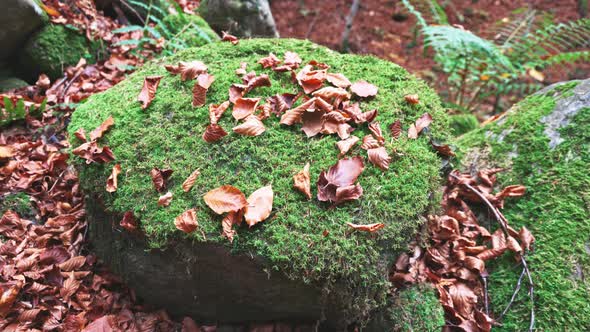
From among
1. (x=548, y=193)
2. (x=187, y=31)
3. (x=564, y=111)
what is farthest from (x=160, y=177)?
(x=564, y=111)

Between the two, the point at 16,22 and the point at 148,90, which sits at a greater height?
the point at 16,22

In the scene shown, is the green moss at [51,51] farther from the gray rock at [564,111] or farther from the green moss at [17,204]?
the gray rock at [564,111]

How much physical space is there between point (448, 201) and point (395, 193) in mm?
894

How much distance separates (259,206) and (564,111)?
264cm

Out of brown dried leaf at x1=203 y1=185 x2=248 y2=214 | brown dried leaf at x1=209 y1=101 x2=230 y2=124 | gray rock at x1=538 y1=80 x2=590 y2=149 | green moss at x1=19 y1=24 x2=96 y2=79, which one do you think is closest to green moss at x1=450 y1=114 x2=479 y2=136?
gray rock at x1=538 y1=80 x2=590 y2=149

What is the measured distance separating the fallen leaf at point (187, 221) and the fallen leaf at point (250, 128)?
2.00 ft

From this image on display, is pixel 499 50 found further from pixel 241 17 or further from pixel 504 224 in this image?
pixel 241 17

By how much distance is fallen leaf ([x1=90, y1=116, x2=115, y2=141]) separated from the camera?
258 cm

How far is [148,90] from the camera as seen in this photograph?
2.79 meters

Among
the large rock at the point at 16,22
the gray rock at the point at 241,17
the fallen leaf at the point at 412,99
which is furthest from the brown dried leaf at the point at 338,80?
the large rock at the point at 16,22

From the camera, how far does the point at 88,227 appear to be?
8.94 feet

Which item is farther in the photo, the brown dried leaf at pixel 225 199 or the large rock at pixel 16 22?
the large rock at pixel 16 22

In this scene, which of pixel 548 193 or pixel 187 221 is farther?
pixel 548 193

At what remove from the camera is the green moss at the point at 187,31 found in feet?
14.3
